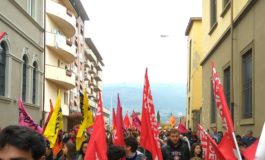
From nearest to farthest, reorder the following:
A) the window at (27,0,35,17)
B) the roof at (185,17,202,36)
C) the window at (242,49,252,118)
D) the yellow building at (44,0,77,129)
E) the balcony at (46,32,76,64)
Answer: the window at (242,49,252,118) < the window at (27,0,35,17) < the yellow building at (44,0,77,129) < the balcony at (46,32,76,64) < the roof at (185,17,202,36)

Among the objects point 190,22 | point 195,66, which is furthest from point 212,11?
point 190,22

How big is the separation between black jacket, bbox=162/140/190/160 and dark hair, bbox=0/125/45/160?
23.3 ft

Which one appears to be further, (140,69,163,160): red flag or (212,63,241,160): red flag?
(140,69,163,160): red flag

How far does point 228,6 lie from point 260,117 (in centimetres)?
681

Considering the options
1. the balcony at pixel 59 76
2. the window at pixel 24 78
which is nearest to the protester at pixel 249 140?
the window at pixel 24 78

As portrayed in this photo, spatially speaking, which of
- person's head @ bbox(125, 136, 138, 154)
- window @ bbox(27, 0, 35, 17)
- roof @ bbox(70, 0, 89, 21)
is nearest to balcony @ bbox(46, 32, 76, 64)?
window @ bbox(27, 0, 35, 17)

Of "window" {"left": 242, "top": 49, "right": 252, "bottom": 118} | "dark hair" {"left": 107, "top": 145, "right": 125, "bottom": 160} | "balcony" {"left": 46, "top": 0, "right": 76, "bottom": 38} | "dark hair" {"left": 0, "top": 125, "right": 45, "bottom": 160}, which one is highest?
"balcony" {"left": 46, "top": 0, "right": 76, "bottom": 38}

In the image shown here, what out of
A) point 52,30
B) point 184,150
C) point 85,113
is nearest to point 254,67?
point 85,113

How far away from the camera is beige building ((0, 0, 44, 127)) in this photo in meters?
21.2

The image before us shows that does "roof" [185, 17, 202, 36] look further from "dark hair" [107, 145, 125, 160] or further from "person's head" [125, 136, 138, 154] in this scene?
"dark hair" [107, 145, 125, 160]

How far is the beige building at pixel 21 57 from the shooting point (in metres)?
21.2

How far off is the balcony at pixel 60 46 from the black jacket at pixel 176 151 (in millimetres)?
28540

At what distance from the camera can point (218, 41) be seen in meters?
22.3

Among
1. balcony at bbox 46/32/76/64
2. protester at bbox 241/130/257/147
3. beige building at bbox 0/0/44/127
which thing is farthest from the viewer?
balcony at bbox 46/32/76/64
